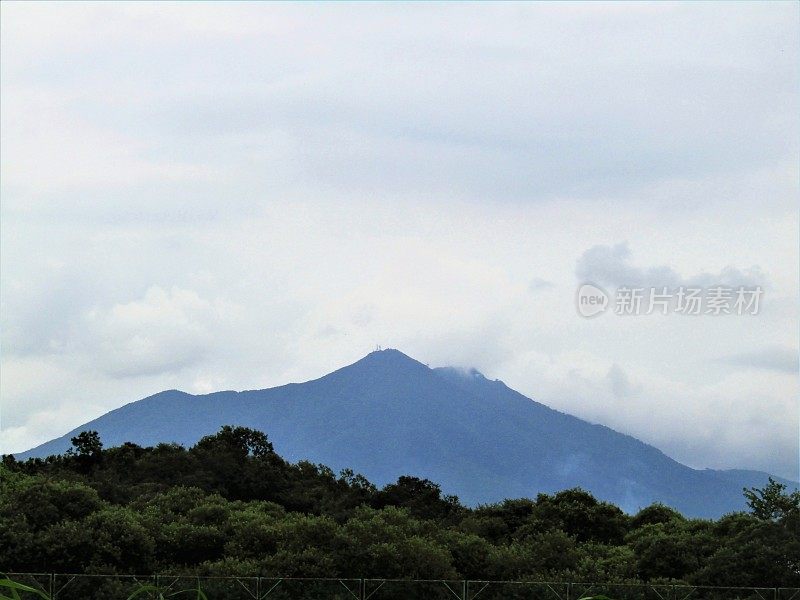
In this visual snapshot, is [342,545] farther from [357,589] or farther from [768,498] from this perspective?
[768,498]

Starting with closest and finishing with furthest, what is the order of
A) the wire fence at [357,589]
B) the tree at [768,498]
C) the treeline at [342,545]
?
the wire fence at [357,589], the treeline at [342,545], the tree at [768,498]

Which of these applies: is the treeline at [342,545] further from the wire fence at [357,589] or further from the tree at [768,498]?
the wire fence at [357,589]

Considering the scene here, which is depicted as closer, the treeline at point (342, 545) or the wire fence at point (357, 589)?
the wire fence at point (357, 589)

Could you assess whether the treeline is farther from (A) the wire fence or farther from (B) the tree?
(A) the wire fence

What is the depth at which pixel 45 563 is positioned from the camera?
36.1m

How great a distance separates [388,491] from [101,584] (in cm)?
3764

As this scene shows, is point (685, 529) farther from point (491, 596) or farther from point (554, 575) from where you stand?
point (491, 596)

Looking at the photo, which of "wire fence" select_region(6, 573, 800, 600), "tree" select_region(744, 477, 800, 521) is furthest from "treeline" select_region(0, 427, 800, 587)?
"wire fence" select_region(6, 573, 800, 600)

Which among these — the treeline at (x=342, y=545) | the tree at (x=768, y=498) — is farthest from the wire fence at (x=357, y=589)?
the tree at (x=768, y=498)

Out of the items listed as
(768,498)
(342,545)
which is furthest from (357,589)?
(768,498)

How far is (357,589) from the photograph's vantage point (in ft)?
95.1

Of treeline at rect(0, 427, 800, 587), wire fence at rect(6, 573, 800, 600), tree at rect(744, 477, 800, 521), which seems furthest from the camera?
tree at rect(744, 477, 800, 521)

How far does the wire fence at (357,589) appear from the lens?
28.6 m

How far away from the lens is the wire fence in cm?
2864
